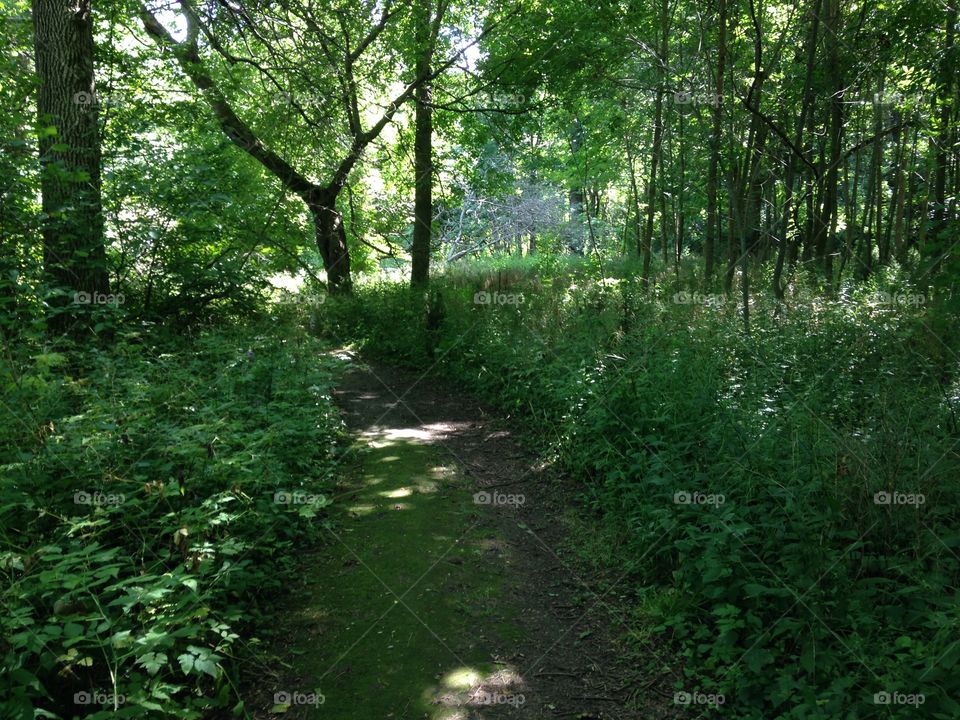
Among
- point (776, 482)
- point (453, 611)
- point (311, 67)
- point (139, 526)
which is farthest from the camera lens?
point (311, 67)

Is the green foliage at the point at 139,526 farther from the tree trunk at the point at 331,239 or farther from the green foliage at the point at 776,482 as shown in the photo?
the tree trunk at the point at 331,239

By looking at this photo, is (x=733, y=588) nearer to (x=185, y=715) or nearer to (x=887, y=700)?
(x=887, y=700)

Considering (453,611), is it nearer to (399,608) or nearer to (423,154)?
(399,608)

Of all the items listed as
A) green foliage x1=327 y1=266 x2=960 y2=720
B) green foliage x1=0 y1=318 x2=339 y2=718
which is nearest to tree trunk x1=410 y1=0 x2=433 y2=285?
green foliage x1=327 y1=266 x2=960 y2=720

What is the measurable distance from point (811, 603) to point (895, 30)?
8.80 metres

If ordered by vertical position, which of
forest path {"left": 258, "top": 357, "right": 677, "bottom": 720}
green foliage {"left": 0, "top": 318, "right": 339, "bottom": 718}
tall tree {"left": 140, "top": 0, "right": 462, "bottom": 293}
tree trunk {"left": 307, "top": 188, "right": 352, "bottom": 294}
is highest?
tall tree {"left": 140, "top": 0, "right": 462, "bottom": 293}

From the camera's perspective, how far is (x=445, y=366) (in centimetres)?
1061

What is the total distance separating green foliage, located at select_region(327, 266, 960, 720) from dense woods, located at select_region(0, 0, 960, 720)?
0.03 metres

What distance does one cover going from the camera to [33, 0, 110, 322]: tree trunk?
7.02m

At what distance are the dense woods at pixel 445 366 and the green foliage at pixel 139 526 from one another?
3 centimetres

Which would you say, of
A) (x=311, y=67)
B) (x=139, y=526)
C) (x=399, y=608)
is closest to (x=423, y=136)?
(x=311, y=67)

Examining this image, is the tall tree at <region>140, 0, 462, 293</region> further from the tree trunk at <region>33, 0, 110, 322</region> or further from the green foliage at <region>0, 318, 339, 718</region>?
the green foliage at <region>0, 318, 339, 718</region>

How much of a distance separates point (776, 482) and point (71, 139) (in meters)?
8.49

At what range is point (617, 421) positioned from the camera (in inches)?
243
